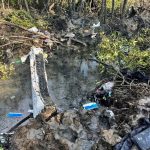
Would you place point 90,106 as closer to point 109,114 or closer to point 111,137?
point 109,114

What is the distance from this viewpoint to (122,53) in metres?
10.4

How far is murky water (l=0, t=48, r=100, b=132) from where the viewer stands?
848 cm

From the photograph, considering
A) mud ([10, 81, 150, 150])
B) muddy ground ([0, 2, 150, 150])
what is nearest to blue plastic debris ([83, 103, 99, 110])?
muddy ground ([0, 2, 150, 150])

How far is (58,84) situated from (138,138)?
3.77m

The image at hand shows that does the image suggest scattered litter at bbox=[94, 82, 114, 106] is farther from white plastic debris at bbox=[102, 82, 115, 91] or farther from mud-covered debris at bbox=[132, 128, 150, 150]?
mud-covered debris at bbox=[132, 128, 150, 150]

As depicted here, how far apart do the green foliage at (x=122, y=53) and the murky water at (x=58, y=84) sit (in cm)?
48

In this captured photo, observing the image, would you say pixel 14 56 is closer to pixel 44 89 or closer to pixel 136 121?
pixel 44 89

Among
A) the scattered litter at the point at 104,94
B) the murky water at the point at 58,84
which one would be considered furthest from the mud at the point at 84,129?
the murky water at the point at 58,84

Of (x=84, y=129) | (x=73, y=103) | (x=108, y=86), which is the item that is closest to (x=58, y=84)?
(x=73, y=103)

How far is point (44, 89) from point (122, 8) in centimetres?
569

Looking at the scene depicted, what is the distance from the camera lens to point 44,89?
8.36 metres

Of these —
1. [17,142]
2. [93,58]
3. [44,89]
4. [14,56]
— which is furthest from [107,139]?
[14,56]

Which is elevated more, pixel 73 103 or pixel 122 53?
pixel 122 53

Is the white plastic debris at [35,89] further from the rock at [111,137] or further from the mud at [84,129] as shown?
the rock at [111,137]
